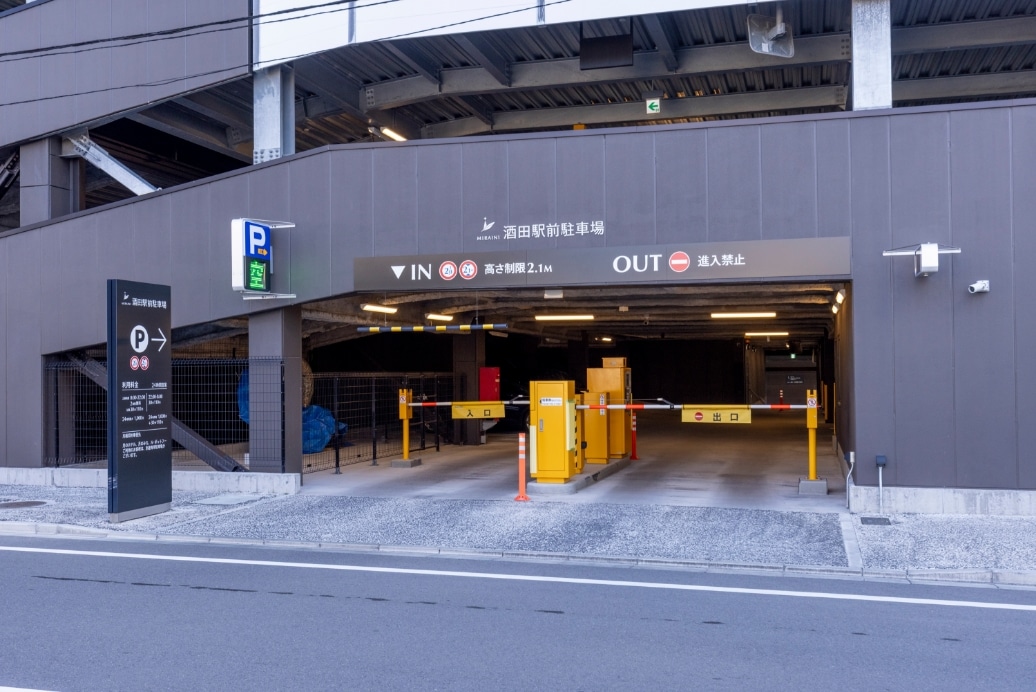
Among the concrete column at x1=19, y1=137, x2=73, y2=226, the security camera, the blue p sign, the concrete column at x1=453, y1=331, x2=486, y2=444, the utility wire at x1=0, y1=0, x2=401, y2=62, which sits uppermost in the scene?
the utility wire at x1=0, y1=0, x2=401, y2=62

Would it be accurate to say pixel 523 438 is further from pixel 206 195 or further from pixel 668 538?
pixel 206 195

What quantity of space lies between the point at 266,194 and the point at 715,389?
91.9 feet

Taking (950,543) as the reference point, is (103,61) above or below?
above

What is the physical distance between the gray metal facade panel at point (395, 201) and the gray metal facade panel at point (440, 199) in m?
0.12

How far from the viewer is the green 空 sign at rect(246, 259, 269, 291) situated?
14.3 metres

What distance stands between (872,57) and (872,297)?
3.68m

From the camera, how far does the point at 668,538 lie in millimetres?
10641

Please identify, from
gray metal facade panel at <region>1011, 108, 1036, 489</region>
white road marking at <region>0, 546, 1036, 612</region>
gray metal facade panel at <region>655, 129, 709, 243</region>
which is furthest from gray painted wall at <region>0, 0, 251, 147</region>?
gray metal facade panel at <region>1011, 108, 1036, 489</region>

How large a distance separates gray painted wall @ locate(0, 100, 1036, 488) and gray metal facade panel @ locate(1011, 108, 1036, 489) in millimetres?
24

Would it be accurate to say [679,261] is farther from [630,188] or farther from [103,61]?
[103,61]

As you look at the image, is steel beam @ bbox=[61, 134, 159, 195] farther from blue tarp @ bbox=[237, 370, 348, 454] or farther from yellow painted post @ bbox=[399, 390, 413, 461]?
yellow painted post @ bbox=[399, 390, 413, 461]

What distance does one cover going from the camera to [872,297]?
1225 centimetres

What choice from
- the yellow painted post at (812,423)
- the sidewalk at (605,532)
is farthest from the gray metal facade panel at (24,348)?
the yellow painted post at (812,423)

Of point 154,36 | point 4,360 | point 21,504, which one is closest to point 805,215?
point 154,36
